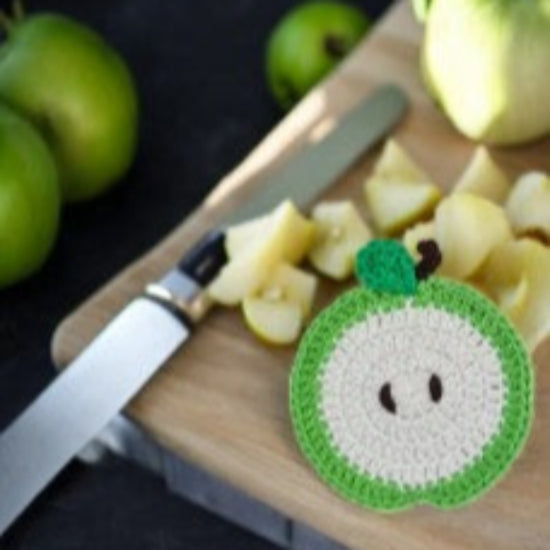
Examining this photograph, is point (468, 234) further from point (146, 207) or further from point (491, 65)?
point (146, 207)

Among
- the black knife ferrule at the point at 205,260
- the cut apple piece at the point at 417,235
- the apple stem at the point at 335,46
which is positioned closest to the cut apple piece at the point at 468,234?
the cut apple piece at the point at 417,235

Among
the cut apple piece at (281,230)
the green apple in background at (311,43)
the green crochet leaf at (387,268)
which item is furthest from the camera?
the green apple in background at (311,43)

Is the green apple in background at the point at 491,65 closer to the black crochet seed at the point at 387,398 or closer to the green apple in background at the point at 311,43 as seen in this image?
the green apple in background at the point at 311,43

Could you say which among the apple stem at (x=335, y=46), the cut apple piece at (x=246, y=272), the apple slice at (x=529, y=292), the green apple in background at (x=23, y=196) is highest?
the green apple in background at (x=23, y=196)

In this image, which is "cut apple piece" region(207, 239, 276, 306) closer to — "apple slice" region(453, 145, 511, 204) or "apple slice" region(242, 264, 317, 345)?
"apple slice" region(242, 264, 317, 345)

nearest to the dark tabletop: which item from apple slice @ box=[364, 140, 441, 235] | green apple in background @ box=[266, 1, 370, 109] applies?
green apple in background @ box=[266, 1, 370, 109]

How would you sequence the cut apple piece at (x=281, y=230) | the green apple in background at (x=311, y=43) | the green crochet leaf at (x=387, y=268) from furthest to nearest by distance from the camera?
the green apple in background at (x=311, y=43) → the cut apple piece at (x=281, y=230) → the green crochet leaf at (x=387, y=268)

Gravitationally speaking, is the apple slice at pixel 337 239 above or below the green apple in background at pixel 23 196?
below
